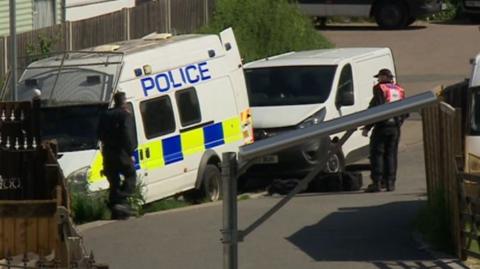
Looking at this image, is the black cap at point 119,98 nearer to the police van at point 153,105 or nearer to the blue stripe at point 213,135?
the police van at point 153,105

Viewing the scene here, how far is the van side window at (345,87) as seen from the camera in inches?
821

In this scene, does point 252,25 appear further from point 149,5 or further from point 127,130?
point 127,130

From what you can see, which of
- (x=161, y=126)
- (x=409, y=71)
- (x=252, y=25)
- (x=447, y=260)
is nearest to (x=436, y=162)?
(x=447, y=260)

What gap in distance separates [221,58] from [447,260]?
23.0 ft

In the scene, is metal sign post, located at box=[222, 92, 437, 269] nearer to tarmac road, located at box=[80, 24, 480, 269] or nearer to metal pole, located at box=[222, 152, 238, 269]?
metal pole, located at box=[222, 152, 238, 269]

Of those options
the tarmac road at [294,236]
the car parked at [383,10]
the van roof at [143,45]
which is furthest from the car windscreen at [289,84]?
the car parked at [383,10]

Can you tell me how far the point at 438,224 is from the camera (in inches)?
530

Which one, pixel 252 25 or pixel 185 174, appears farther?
pixel 252 25

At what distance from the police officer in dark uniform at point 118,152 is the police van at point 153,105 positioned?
0.37 m

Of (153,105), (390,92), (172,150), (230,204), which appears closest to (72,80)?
(153,105)

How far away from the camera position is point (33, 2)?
97.0 feet

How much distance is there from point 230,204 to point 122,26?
22.1m

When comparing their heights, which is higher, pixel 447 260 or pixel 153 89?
pixel 153 89

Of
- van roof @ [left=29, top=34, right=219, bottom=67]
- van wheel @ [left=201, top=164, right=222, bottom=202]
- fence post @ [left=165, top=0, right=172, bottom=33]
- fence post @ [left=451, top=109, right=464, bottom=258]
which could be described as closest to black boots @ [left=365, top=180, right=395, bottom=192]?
van wheel @ [left=201, top=164, right=222, bottom=202]
